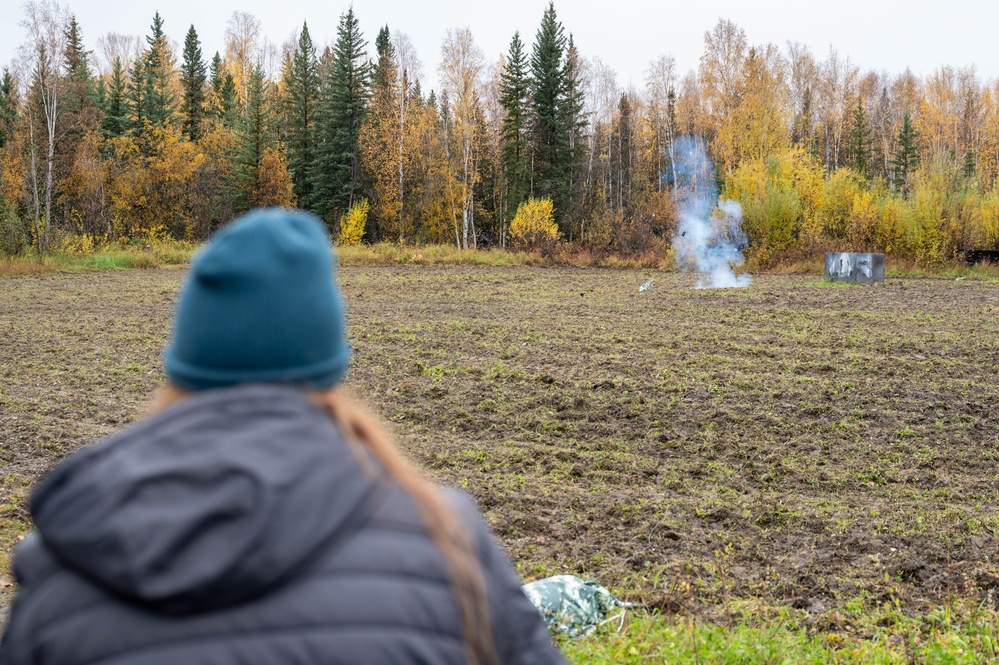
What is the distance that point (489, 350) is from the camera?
44.2ft

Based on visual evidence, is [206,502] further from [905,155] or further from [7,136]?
[905,155]

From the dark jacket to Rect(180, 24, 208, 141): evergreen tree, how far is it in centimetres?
5056

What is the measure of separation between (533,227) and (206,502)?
1499 inches

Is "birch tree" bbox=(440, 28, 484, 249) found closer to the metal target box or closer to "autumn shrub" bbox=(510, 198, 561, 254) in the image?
"autumn shrub" bbox=(510, 198, 561, 254)

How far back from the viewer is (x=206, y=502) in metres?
1.09

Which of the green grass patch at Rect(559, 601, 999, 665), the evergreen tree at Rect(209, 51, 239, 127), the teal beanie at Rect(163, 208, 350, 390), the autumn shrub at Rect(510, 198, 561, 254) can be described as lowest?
the green grass patch at Rect(559, 601, 999, 665)

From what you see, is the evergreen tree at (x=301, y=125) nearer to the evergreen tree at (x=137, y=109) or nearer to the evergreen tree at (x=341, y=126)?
the evergreen tree at (x=341, y=126)

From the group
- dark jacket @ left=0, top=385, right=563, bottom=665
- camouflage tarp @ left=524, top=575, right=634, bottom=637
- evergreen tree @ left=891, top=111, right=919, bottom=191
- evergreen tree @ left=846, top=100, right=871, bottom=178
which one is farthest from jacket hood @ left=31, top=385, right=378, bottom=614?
evergreen tree @ left=891, top=111, right=919, bottom=191

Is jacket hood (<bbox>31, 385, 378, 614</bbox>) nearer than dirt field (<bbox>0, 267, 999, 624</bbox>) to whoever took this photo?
Yes

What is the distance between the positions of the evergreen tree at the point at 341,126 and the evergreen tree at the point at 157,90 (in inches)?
314

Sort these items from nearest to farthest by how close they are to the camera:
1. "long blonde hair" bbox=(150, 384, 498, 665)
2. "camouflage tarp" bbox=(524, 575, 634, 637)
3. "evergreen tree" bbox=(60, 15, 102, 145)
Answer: "long blonde hair" bbox=(150, 384, 498, 665)
"camouflage tarp" bbox=(524, 575, 634, 637)
"evergreen tree" bbox=(60, 15, 102, 145)

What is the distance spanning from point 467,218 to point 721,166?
12738 millimetres

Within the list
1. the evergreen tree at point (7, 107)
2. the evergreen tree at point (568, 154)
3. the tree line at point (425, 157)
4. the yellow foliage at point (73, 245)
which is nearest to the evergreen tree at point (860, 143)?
the tree line at point (425, 157)

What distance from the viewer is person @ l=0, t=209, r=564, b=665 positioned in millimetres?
1094
